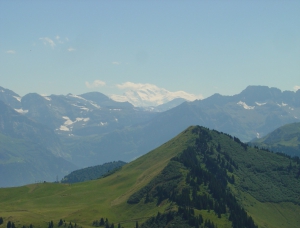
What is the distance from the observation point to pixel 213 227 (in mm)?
199125

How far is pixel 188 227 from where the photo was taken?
198750 millimetres

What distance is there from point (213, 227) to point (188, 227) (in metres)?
11.4
